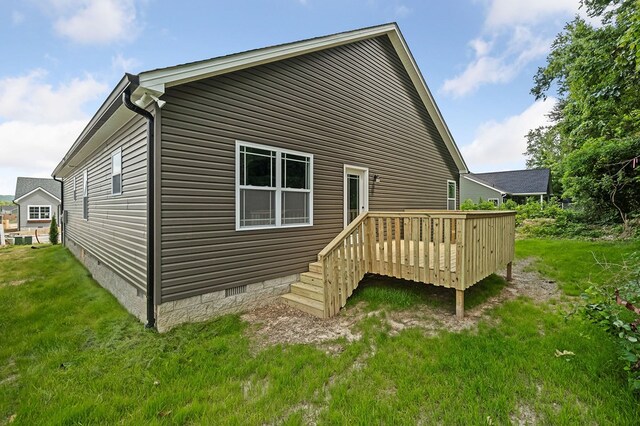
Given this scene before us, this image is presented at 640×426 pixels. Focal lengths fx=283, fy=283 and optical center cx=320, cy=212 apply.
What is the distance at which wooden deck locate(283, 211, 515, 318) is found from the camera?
171 inches

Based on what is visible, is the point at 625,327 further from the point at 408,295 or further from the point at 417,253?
the point at 408,295

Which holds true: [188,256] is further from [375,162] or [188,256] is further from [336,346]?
[375,162]

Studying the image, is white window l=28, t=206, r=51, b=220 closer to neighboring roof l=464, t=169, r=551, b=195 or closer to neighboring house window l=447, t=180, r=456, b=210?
neighboring house window l=447, t=180, r=456, b=210

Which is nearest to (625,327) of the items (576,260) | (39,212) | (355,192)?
(355,192)

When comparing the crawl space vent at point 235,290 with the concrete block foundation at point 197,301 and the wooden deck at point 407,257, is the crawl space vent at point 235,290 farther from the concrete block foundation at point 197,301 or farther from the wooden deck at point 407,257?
the wooden deck at point 407,257

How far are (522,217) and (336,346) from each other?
18.0 metres

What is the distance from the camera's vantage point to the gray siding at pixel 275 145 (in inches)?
168

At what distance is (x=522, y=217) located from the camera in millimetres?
17000

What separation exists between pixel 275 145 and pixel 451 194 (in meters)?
8.53

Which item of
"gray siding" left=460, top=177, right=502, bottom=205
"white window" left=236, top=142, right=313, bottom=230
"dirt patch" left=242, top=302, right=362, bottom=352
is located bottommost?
"dirt patch" left=242, top=302, right=362, bottom=352

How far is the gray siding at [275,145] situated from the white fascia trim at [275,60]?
0.19 metres

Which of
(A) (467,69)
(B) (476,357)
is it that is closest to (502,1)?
(A) (467,69)

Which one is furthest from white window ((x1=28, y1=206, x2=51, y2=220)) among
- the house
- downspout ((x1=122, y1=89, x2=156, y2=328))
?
the house

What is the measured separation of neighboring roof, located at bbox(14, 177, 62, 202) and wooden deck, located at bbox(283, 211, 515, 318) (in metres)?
32.4
